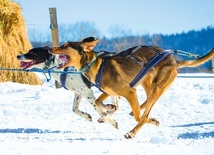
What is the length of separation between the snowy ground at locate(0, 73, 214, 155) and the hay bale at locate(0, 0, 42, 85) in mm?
1739

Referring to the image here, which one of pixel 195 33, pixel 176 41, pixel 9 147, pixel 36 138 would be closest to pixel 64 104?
pixel 36 138

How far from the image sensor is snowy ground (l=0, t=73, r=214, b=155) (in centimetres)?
511

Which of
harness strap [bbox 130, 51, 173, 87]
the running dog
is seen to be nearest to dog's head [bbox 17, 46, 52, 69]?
the running dog

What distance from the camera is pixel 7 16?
49.0 feet

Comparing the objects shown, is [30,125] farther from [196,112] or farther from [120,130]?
[196,112]

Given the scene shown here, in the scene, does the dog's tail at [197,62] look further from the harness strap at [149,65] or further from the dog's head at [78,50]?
the dog's head at [78,50]

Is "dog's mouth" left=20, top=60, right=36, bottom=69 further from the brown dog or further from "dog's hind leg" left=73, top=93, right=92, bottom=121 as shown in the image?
the brown dog

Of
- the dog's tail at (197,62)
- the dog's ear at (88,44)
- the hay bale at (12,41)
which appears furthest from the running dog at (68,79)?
the hay bale at (12,41)

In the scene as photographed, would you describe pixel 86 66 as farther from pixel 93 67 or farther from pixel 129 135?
pixel 129 135

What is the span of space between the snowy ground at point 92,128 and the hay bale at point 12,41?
68.5 inches

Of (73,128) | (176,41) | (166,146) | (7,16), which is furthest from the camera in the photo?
(176,41)

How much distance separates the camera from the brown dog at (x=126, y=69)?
6.09 metres

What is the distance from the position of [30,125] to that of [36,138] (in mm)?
1709

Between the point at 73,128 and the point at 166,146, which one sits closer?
the point at 166,146
